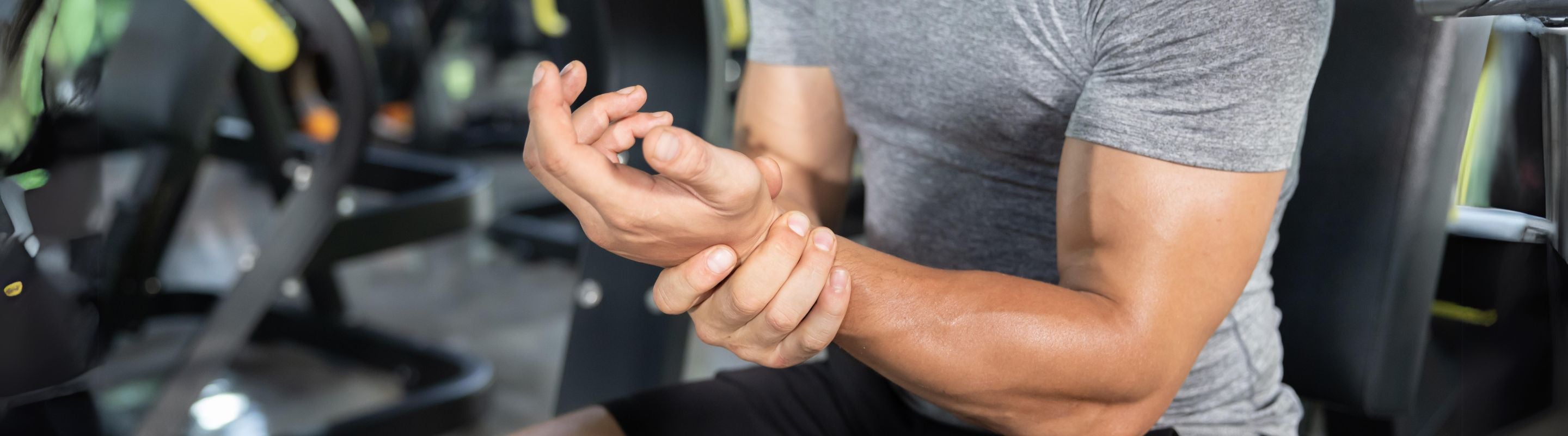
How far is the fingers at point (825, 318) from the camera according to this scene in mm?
620

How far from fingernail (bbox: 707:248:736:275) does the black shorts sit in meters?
0.28

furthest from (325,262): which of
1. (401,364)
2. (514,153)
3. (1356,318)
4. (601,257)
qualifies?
(514,153)

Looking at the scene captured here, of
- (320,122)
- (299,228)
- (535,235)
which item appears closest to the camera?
(299,228)

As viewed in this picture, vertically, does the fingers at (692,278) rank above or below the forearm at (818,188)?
above

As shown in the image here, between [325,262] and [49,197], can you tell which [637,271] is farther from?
[325,262]

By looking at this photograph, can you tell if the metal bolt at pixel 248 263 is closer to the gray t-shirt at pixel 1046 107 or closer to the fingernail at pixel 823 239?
the gray t-shirt at pixel 1046 107

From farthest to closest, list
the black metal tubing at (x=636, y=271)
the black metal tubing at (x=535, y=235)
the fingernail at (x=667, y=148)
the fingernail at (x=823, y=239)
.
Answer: the black metal tubing at (x=535, y=235) < the black metal tubing at (x=636, y=271) < the fingernail at (x=823, y=239) < the fingernail at (x=667, y=148)

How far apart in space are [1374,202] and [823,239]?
0.52m

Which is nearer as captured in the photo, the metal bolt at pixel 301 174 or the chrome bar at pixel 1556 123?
the chrome bar at pixel 1556 123

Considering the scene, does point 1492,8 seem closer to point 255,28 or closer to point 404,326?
point 255,28

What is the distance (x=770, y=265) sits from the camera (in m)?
0.59

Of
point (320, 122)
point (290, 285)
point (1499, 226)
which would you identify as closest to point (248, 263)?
point (290, 285)

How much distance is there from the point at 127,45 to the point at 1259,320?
1.78 meters

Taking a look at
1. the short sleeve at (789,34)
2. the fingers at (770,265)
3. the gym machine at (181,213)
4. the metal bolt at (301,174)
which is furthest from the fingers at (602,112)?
the metal bolt at (301,174)
